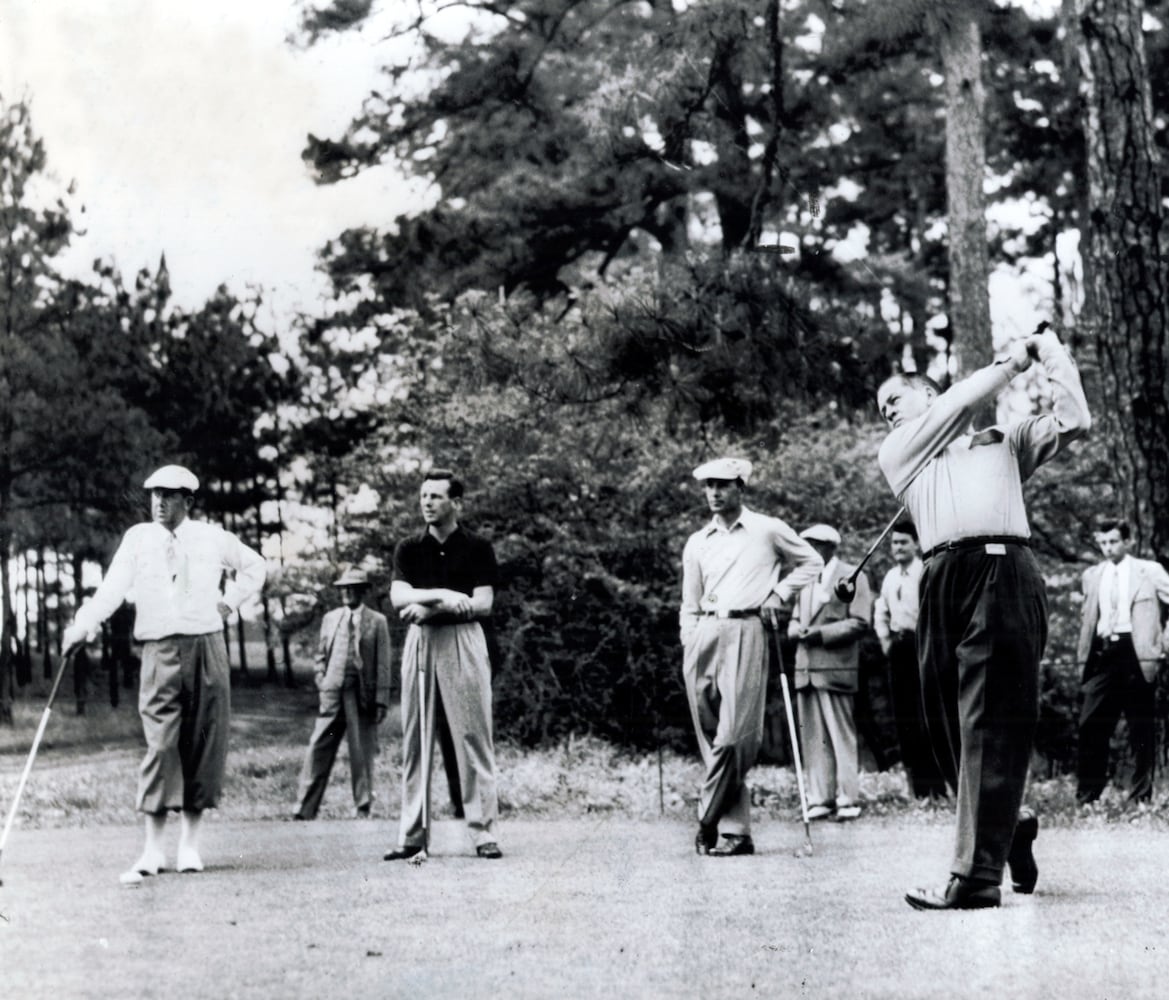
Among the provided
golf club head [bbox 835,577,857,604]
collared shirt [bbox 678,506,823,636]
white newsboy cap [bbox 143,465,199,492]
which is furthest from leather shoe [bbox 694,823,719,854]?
white newsboy cap [bbox 143,465,199,492]

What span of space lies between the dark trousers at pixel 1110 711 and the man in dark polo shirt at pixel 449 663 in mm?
4427

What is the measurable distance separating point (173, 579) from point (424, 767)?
1563 millimetres

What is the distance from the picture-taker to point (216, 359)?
15.7 meters

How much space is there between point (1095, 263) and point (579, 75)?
5272 millimetres

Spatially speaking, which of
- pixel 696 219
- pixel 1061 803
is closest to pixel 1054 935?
pixel 1061 803

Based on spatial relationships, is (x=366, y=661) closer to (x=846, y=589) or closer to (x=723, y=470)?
(x=723, y=470)

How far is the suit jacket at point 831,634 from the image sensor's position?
11.9m

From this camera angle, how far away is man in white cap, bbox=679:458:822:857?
9211 millimetres

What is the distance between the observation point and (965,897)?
21.0ft

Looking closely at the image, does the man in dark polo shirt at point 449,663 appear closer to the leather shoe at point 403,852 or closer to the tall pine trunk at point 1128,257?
the leather shoe at point 403,852

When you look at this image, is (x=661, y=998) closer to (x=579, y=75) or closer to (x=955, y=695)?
(x=955, y=695)

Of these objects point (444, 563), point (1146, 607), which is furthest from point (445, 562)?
point (1146, 607)

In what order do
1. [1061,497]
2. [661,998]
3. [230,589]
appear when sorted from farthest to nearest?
[1061,497] → [230,589] → [661,998]

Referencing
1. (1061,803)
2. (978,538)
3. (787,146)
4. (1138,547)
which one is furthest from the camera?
(787,146)
